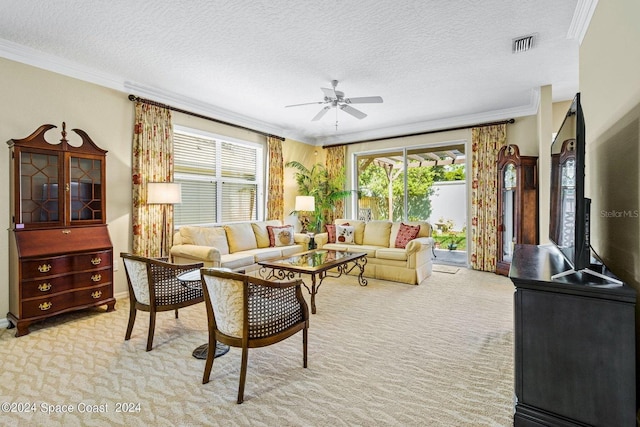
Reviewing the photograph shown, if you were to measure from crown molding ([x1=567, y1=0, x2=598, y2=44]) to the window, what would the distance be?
15.9 ft

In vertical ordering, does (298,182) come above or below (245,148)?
below

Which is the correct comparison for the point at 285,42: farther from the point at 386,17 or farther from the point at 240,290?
the point at 240,290

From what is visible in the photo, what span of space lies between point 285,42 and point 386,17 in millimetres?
1008

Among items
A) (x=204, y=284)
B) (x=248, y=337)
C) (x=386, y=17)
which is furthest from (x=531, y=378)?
(x=386, y=17)

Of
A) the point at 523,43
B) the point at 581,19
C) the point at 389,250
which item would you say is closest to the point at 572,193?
the point at 581,19

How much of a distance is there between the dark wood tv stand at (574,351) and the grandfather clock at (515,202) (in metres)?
3.65

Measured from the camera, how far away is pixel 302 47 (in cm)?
326

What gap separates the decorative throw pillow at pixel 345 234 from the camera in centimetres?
589

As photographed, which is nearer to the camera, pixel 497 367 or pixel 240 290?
pixel 240 290

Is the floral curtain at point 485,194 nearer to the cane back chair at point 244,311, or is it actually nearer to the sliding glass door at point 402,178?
the sliding glass door at point 402,178

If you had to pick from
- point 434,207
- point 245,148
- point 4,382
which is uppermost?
point 245,148

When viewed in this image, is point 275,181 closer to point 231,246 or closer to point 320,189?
point 320,189

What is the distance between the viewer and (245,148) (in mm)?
6117

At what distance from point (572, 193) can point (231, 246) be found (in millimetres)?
4388
